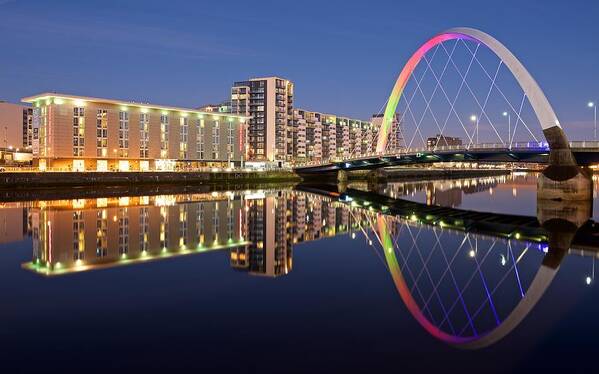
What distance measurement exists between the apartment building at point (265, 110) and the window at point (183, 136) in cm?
3891

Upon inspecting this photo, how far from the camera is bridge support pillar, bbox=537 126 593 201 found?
4119cm

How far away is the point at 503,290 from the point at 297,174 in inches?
3065

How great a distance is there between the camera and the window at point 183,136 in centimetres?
8638

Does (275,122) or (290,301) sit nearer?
(290,301)

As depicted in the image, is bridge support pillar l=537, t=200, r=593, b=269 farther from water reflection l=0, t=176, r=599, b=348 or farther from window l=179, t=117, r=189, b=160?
window l=179, t=117, r=189, b=160

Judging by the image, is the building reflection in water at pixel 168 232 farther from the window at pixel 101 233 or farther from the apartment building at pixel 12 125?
the apartment building at pixel 12 125

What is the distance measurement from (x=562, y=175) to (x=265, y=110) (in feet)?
303

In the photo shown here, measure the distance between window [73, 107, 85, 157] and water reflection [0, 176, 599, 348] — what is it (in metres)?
36.0

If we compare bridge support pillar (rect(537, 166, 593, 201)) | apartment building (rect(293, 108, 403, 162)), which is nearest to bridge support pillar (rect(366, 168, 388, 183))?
apartment building (rect(293, 108, 403, 162))

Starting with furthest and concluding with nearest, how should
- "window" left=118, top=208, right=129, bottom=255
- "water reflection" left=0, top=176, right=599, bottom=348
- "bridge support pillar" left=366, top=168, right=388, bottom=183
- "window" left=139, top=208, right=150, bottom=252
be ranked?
1. "bridge support pillar" left=366, top=168, right=388, bottom=183
2. "window" left=139, top=208, right=150, bottom=252
3. "window" left=118, top=208, right=129, bottom=255
4. "water reflection" left=0, top=176, right=599, bottom=348

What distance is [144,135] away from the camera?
81.5 metres

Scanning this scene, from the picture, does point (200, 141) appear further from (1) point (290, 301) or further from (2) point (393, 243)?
(1) point (290, 301)

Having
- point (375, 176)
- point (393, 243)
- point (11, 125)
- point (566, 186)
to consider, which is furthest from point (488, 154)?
point (11, 125)

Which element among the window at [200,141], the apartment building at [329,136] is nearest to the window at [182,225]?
the window at [200,141]
